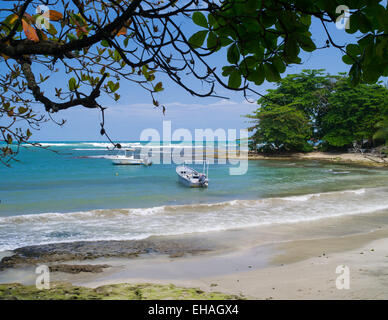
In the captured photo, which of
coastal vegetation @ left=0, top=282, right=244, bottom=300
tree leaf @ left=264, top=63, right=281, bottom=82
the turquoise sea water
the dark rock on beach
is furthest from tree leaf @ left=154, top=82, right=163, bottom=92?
the turquoise sea water

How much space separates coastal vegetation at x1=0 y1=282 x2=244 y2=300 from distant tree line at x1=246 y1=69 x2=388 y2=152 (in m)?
34.7

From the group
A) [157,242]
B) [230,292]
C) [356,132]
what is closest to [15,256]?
[157,242]

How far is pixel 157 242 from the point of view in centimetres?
828

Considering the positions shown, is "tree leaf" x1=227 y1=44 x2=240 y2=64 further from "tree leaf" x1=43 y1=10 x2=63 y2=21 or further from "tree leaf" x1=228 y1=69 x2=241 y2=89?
"tree leaf" x1=43 y1=10 x2=63 y2=21

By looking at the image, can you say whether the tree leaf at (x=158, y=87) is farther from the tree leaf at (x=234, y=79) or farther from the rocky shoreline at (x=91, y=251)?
the rocky shoreline at (x=91, y=251)

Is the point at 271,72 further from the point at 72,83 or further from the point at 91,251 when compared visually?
the point at 91,251

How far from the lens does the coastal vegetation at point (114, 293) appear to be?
419 cm

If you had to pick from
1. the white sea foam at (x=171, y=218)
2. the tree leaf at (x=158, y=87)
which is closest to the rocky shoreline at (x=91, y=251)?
the white sea foam at (x=171, y=218)

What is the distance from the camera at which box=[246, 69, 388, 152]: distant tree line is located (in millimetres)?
38125

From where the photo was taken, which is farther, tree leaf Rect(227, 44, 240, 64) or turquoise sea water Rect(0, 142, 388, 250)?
turquoise sea water Rect(0, 142, 388, 250)

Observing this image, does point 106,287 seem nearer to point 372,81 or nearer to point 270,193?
point 372,81

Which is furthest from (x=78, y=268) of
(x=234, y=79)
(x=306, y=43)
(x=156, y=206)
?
(x=156, y=206)

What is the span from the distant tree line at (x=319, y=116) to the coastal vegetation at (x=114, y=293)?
3469 centimetres
